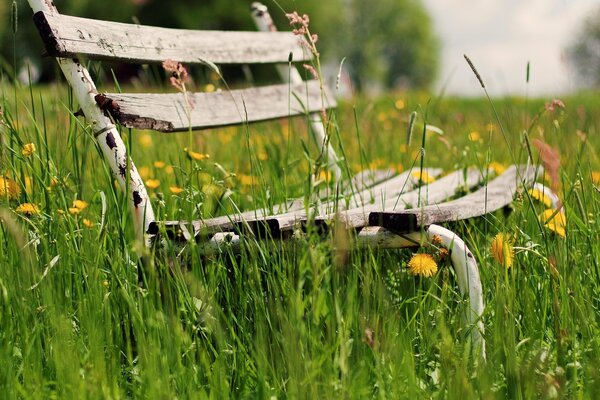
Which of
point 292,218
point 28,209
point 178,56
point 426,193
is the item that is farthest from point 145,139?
point 292,218

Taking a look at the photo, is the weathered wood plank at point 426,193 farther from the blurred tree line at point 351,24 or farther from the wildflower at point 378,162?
the blurred tree line at point 351,24

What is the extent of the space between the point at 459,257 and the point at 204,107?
47.0 inches

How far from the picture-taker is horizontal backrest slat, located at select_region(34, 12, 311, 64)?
229 centimetres

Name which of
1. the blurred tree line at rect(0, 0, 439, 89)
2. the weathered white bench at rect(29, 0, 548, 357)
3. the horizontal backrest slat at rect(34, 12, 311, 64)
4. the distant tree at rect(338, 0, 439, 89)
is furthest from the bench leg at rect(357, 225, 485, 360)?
the distant tree at rect(338, 0, 439, 89)

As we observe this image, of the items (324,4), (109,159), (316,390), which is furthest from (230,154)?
(324,4)

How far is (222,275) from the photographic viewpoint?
2072 millimetres

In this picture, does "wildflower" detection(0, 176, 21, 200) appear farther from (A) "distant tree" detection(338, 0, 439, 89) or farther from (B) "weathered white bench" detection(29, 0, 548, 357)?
(A) "distant tree" detection(338, 0, 439, 89)

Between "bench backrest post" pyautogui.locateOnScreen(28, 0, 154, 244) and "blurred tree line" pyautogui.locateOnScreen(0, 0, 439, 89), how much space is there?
26712 millimetres

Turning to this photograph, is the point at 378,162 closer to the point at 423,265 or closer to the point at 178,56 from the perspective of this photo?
the point at 178,56

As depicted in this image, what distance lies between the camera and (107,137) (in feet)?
7.36

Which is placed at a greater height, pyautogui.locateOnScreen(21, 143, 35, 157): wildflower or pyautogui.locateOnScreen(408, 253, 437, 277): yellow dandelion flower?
pyautogui.locateOnScreen(21, 143, 35, 157): wildflower

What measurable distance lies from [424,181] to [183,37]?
1008 millimetres

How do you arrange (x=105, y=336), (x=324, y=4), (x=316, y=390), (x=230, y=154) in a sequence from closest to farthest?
(x=316, y=390), (x=105, y=336), (x=230, y=154), (x=324, y=4)

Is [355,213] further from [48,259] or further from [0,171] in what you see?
[0,171]
